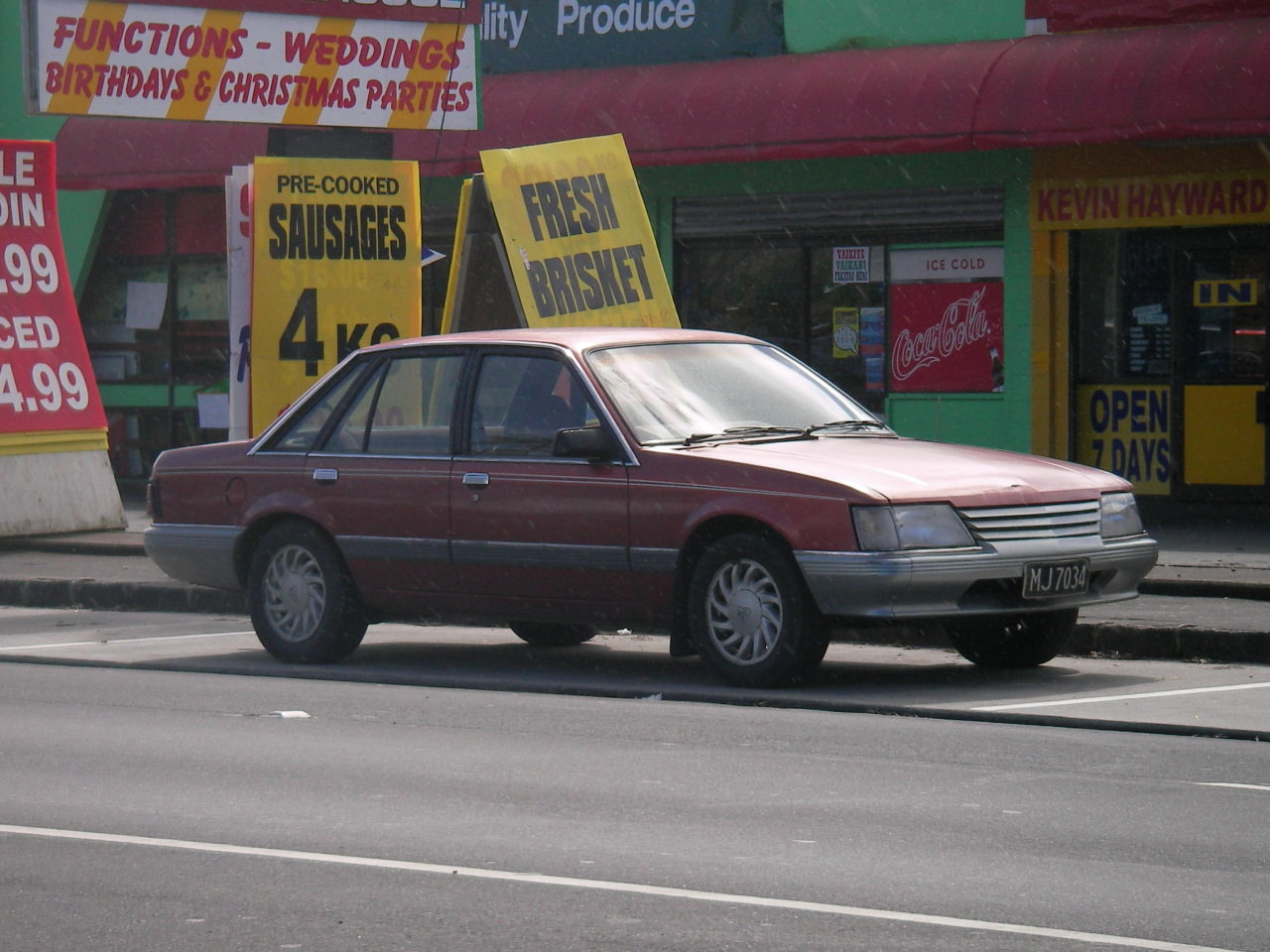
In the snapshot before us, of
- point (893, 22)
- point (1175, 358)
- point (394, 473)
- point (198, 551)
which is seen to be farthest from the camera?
point (893, 22)

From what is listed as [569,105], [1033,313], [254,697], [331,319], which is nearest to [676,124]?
[569,105]

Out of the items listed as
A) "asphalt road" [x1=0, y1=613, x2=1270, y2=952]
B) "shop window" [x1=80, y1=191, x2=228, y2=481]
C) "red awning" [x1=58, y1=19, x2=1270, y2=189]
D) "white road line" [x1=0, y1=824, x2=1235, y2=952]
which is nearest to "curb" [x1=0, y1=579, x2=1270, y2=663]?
"asphalt road" [x1=0, y1=613, x2=1270, y2=952]

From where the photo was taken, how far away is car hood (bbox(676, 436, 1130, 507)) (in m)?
9.03

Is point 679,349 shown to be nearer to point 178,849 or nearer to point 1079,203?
point 178,849

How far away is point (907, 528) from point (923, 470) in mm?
409


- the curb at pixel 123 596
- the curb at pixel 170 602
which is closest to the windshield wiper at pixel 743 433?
the curb at pixel 170 602

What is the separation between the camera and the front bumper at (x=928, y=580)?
887 cm

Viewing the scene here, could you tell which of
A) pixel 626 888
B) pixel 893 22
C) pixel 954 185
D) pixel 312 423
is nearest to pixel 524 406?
pixel 312 423

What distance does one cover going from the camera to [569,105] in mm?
18875

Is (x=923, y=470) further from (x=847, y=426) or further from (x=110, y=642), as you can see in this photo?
(x=110, y=642)

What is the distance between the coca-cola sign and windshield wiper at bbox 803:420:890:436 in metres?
8.08

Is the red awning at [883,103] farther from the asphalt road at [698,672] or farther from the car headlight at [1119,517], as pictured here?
the car headlight at [1119,517]

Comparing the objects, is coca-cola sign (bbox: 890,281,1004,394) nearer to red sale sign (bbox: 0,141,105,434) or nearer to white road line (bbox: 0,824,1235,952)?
red sale sign (bbox: 0,141,105,434)

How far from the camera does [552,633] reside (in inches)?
456
